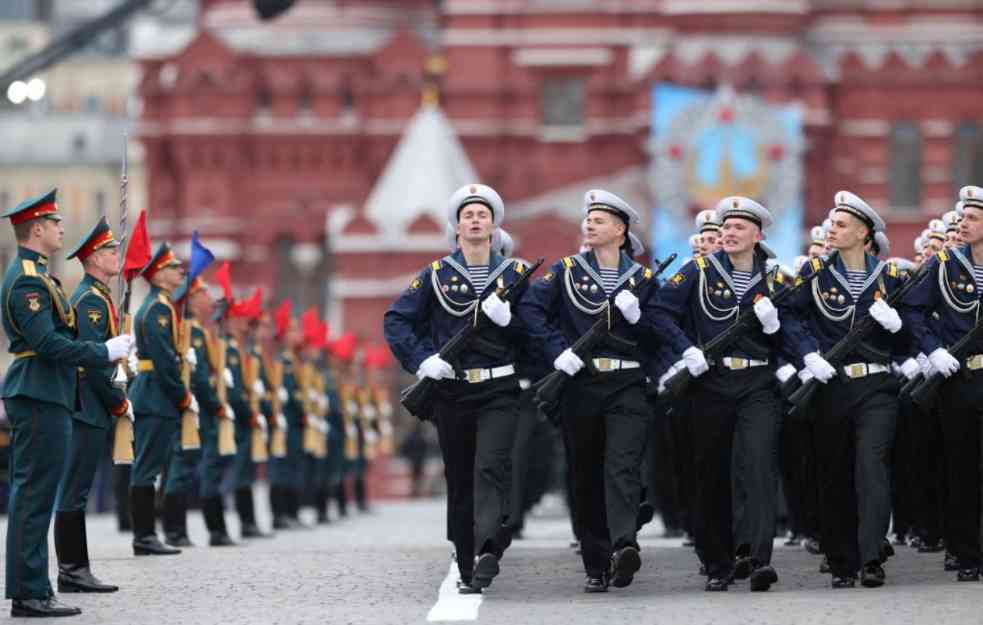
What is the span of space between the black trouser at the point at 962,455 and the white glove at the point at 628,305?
6.30 ft

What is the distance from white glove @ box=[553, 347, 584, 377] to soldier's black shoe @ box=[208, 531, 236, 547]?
22.5 ft

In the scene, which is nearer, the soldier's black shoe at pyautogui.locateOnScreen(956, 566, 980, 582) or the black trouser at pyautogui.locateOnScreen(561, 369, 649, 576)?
the black trouser at pyautogui.locateOnScreen(561, 369, 649, 576)

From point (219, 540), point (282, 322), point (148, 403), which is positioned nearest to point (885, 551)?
point (148, 403)

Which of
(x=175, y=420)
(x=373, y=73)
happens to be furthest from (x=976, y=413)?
(x=373, y=73)

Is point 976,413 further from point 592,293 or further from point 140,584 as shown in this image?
point 140,584

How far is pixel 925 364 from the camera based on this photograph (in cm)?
1587

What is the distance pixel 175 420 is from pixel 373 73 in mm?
43268

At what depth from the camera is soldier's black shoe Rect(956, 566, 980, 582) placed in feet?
50.9

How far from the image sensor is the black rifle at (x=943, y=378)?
51.6 ft

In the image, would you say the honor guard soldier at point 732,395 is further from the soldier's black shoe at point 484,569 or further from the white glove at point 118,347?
the white glove at point 118,347

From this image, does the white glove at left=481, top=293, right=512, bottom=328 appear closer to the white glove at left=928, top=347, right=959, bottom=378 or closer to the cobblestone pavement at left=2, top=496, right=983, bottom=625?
the cobblestone pavement at left=2, top=496, right=983, bottom=625

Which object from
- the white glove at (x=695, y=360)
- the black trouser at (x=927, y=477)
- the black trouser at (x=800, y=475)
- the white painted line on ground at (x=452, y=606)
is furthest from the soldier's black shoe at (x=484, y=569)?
the black trouser at (x=927, y=477)

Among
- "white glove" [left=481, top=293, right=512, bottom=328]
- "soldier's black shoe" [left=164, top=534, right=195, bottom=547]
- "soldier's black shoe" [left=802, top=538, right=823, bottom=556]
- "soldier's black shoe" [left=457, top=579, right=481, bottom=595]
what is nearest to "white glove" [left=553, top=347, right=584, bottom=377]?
"white glove" [left=481, top=293, right=512, bottom=328]

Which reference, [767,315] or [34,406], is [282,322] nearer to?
[767,315]
